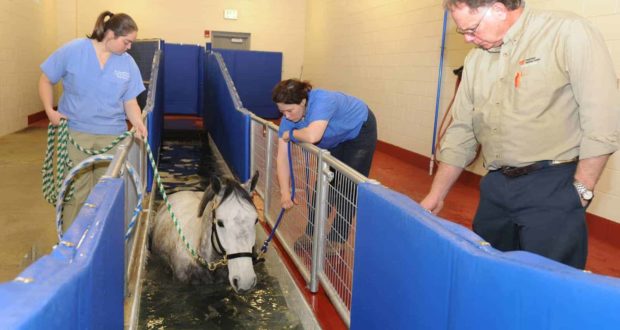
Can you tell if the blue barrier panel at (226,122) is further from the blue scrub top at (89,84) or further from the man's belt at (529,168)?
the man's belt at (529,168)

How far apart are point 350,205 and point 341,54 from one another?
10.4 m

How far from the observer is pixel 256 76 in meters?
13.5

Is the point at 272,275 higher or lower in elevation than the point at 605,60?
lower

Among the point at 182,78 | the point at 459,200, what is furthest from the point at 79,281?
the point at 182,78

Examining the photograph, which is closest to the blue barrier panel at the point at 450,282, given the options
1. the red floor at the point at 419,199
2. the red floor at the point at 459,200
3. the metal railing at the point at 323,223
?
the metal railing at the point at 323,223

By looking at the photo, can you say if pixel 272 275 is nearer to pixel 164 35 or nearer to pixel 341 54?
pixel 341 54

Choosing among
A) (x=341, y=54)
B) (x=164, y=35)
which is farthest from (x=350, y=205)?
(x=164, y=35)

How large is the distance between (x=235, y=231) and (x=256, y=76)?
10.8 m

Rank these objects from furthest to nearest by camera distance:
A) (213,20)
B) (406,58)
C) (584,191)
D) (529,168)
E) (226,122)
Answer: (213,20), (406,58), (226,122), (529,168), (584,191)

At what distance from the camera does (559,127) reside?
74.4 inches

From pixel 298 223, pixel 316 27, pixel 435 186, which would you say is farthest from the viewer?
pixel 316 27

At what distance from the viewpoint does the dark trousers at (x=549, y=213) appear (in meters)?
1.90

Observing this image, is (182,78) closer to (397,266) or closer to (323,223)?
(323,223)

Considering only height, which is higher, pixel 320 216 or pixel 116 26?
pixel 116 26
